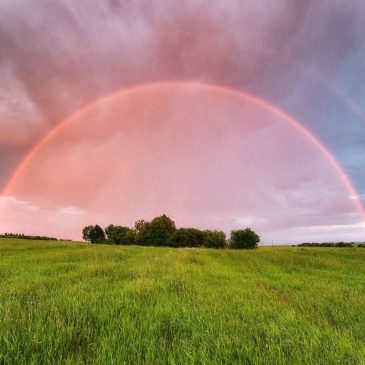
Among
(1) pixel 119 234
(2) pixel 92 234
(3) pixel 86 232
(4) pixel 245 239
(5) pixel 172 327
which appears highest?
(3) pixel 86 232

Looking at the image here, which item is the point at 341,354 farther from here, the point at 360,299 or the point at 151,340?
the point at 360,299

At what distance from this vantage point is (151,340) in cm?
454

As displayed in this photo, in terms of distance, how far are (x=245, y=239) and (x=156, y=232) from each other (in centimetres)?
3155

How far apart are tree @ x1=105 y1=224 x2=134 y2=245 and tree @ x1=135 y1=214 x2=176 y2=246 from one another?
40.2 ft

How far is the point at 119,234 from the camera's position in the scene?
423ft

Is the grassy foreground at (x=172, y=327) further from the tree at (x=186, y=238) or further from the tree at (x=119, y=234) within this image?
the tree at (x=119, y=234)

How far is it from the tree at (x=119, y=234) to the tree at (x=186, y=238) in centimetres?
2276

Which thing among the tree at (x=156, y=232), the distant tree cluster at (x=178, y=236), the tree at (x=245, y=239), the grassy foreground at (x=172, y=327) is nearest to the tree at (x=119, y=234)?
the distant tree cluster at (x=178, y=236)

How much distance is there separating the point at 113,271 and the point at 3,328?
799cm

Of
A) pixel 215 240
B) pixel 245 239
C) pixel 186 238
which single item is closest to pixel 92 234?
pixel 186 238

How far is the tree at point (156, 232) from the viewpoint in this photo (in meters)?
105

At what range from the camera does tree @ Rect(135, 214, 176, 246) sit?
105 meters

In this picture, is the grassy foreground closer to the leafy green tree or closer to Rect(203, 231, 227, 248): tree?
Rect(203, 231, 227, 248): tree

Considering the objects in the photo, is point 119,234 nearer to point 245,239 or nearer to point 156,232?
point 156,232
